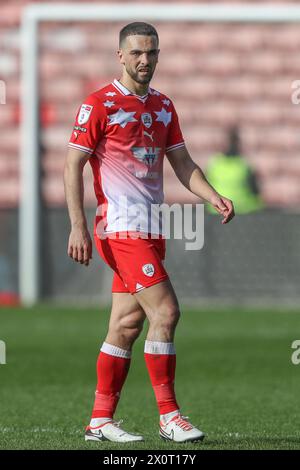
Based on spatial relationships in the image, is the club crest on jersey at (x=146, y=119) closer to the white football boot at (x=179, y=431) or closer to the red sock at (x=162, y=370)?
the red sock at (x=162, y=370)

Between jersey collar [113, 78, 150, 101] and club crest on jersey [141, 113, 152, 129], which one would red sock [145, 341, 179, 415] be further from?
jersey collar [113, 78, 150, 101]

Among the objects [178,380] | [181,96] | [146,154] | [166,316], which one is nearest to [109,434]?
[166,316]

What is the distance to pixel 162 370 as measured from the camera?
6887mm

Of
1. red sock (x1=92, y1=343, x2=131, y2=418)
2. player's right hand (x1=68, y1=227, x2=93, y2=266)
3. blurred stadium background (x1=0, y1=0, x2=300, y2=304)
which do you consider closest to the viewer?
player's right hand (x1=68, y1=227, x2=93, y2=266)

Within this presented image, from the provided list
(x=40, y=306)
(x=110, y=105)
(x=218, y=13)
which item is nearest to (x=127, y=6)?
(x=218, y=13)

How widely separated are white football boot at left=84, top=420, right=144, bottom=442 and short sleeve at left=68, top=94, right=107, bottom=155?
129 cm

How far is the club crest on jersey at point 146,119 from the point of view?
22.6 feet

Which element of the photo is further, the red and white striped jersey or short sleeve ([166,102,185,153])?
short sleeve ([166,102,185,153])

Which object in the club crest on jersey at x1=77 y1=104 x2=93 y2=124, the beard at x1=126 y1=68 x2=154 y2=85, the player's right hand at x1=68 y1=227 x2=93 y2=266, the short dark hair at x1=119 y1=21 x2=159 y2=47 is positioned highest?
the short dark hair at x1=119 y1=21 x2=159 y2=47

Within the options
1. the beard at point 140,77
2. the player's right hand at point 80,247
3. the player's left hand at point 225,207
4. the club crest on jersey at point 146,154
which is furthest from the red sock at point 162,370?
the beard at point 140,77

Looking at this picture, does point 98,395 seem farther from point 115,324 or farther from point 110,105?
point 110,105

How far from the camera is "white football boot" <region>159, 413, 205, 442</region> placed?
22.0 feet

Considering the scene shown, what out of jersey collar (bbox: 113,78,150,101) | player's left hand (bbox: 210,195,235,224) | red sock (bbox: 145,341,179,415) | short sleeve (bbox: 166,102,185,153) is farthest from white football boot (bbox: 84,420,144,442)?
jersey collar (bbox: 113,78,150,101)

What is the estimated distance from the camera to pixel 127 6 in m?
17.9
